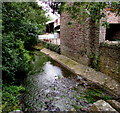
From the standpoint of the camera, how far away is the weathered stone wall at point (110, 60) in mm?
5348

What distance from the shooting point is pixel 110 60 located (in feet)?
19.0

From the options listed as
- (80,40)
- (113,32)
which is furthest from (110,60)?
(113,32)

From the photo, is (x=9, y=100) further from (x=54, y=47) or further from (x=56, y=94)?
(x=54, y=47)

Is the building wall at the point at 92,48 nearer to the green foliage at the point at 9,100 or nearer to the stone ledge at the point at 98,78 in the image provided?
the stone ledge at the point at 98,78

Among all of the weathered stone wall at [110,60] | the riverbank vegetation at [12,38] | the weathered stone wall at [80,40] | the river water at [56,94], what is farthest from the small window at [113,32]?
the riverbank vegetation at [12,38]

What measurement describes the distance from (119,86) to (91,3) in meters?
3.58

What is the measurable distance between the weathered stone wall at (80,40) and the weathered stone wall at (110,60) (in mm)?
608

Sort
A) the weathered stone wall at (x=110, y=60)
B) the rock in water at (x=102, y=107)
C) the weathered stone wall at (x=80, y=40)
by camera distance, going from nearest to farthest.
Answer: the rock in water at (x=102, y=107)
the weathered stone wall at (x=110, y=60)
the weathered stone wall at (x=80, y=40)

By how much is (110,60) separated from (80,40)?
292cm

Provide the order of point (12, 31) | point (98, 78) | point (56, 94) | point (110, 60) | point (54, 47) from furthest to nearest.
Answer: point (54, 47) < point (98, 78) < point (110, 60) < point (12, 31) < point (56, 94)

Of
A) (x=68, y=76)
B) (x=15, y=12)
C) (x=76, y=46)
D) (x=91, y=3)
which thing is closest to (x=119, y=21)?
(x=76, y=46)

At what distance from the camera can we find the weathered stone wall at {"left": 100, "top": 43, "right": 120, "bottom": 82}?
535cm

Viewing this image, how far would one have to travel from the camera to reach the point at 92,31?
22.6 feet

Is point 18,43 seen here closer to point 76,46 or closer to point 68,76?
point 68,76
